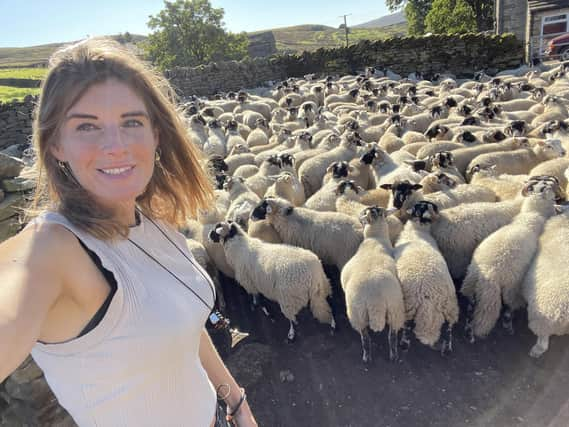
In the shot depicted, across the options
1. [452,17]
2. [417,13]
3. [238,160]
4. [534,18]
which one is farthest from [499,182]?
[417,13]

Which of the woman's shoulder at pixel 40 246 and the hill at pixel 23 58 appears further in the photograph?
the hill at pixel 23 58

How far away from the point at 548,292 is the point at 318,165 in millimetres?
4768

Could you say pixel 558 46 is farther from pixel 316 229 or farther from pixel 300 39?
pixel 300 39

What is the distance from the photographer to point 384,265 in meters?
4.37

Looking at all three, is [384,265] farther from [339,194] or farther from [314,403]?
[339,194]

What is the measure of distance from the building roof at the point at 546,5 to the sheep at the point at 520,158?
21524mm

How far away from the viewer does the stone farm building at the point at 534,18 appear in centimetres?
2345

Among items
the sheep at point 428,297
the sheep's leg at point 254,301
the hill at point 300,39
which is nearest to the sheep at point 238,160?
the sheep's leg at point 254,301

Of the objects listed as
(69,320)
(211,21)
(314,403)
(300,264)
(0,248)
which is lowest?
(314,403)

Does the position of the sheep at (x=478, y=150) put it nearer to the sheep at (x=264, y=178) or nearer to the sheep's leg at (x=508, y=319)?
the sheep at (x=264, y=178)

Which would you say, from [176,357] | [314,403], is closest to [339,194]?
[314,403]

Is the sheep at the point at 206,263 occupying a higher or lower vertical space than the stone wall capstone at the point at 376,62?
lower

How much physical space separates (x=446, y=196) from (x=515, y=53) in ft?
56.4

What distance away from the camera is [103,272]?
1.28m
